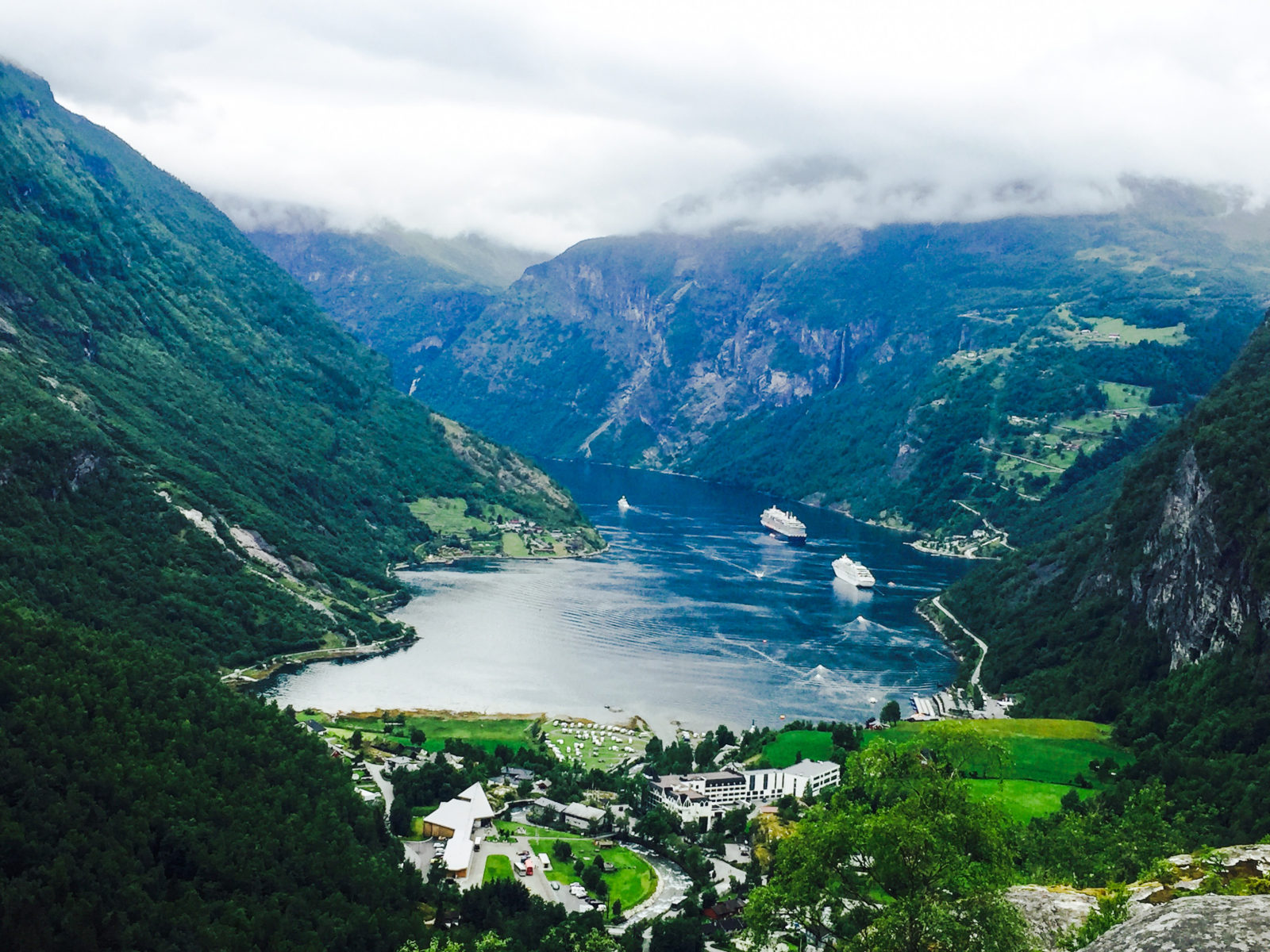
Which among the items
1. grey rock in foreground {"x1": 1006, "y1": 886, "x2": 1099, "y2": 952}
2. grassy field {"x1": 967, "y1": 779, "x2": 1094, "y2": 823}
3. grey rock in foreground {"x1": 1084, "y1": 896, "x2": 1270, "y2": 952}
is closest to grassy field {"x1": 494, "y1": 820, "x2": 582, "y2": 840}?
grassy field {"x1": 967, "y1": 779, "x2": 1094, "y2": 823}

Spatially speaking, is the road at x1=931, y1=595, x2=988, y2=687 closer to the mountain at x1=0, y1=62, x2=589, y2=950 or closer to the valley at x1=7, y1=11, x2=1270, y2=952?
the valley at x1=7, y1=11, x2=1270, y2=952

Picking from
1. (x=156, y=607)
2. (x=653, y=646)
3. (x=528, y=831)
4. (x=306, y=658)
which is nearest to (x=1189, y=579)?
(x=653, y=646)

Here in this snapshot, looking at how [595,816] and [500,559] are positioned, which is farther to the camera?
[500,559]

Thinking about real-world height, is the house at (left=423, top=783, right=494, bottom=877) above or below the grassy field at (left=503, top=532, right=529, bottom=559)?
below

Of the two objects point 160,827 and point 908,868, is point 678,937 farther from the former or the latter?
point 908,868

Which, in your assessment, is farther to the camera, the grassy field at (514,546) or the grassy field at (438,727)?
the grassy field at (514,546)

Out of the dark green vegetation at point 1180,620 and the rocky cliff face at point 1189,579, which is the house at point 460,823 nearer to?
the dark green vegetation at point 1180,620

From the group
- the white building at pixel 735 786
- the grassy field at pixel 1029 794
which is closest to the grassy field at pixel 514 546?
the white building at pixel 735 786
